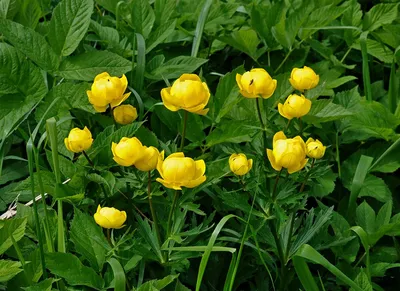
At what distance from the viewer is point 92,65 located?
173 centimetres

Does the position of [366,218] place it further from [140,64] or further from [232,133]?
[140,64]

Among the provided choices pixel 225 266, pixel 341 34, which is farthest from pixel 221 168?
pixel 341 34

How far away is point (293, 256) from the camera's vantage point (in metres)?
1.32

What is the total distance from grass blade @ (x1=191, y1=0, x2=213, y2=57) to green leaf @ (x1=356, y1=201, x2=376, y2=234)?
63cm

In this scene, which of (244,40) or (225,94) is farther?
(244,40)

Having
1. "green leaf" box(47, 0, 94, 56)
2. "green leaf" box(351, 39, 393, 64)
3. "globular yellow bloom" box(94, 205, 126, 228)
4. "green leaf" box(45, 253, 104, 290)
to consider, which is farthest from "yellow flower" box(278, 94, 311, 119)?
"green leaf" box(351, 39, 393, 64)

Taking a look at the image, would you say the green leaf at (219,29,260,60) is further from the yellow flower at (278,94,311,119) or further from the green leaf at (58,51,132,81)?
the yellow flower at (278,94,311,119)

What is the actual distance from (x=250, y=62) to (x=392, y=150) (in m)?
0.56

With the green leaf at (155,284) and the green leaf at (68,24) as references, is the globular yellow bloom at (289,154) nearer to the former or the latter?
the green leaf at (155,284)

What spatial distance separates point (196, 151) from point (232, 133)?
167 mm

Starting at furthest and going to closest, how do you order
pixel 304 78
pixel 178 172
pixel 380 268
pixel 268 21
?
pixel 268 21 < pixel 380 268 < pixel 304 78 < pixel 178 172

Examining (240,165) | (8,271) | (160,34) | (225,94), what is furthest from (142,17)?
(8,271)

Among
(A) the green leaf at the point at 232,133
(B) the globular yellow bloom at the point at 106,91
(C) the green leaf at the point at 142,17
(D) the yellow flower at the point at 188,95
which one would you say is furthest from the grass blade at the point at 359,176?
(C) the green leaf at the point at 142,17

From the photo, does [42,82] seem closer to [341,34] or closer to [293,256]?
[293,256]
